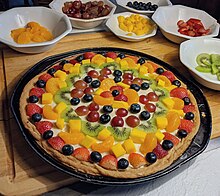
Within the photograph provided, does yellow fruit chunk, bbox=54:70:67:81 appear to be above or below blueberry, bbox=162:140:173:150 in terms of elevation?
above

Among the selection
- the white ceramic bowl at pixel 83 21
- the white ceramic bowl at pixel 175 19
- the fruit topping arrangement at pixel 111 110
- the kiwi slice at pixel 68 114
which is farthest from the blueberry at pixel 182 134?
the white ceramic bowl at pixel 83 21

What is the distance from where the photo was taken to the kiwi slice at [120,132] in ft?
2.91

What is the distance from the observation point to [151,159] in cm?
83

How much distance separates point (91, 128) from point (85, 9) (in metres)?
0.80

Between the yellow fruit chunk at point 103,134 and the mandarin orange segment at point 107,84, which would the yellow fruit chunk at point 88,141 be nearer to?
the yellow fruit chunk at point 103,134

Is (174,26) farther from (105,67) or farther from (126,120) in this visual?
(126,120)

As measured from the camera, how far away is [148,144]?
866 millimetres

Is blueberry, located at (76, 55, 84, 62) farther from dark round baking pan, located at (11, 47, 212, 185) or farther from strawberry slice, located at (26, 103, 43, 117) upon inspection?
strawberry slice, located at (26, 103, 43, 117)

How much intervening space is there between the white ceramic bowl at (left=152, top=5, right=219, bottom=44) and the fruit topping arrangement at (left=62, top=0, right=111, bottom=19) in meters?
0.26

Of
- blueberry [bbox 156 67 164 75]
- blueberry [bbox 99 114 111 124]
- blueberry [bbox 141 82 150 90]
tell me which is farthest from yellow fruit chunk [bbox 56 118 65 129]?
blueberry [bbox 156 67 164 75]

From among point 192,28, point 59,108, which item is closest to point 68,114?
point 59,108

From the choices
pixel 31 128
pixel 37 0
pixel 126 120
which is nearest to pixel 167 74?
pixel 126 120

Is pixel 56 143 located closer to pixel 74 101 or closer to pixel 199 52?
pixel 74 101

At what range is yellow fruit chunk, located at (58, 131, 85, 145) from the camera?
34.0 inches
